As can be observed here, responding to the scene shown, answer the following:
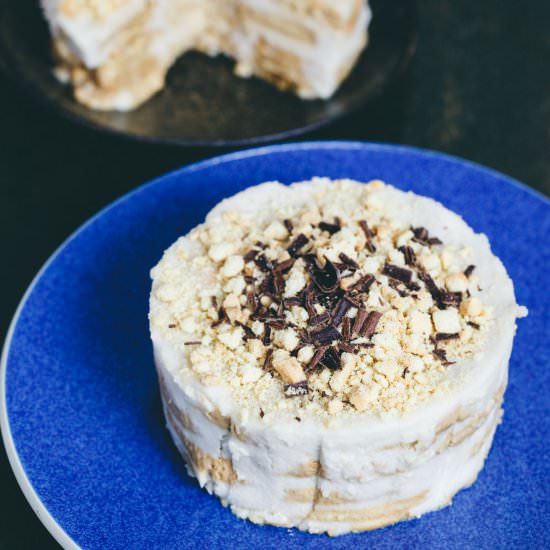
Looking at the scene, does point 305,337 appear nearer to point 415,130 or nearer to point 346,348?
point 346,348

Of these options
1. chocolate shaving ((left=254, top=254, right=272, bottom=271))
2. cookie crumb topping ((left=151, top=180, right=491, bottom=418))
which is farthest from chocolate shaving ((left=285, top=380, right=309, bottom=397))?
chocolate shaving ((left=254, top=254, right=272, bottom=271))

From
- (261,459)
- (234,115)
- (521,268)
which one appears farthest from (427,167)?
(261,459)

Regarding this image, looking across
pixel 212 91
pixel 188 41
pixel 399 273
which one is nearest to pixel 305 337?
pixel 399 273

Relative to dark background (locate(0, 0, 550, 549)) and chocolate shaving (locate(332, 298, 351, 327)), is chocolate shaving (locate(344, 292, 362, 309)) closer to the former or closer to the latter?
chocolate shaving (locate(332, 298, 351, 327))

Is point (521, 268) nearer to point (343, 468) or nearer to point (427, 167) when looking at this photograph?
point (427, 167)

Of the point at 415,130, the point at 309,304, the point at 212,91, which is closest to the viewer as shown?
the point at 309,304

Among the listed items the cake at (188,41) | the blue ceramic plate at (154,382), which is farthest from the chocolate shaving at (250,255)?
the cake at (188,41)
